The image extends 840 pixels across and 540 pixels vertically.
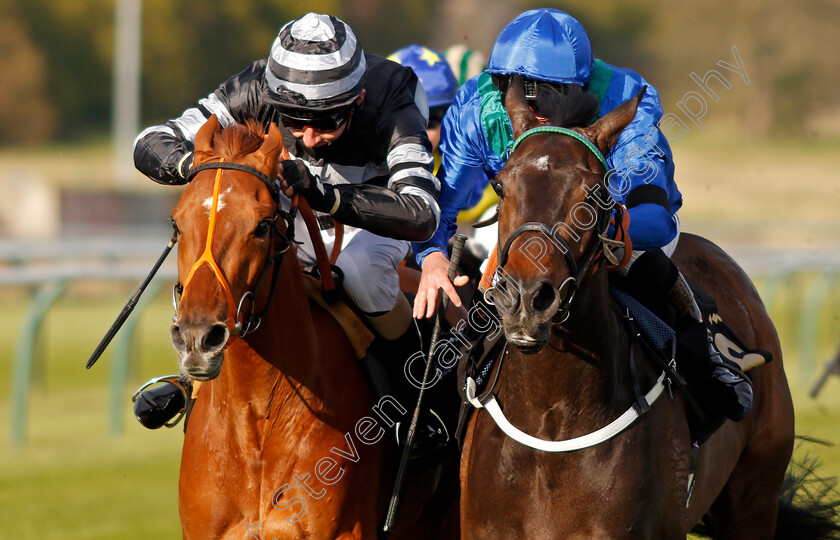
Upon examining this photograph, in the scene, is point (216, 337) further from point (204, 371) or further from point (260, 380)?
point (260, 380)

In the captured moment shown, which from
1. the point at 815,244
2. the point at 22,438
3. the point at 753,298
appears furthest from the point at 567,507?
the point at 815,244

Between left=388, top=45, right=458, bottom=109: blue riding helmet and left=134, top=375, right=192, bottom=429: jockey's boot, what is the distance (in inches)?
106

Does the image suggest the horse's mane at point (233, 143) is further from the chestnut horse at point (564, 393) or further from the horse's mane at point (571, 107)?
the horse's mane at point (571, 107)

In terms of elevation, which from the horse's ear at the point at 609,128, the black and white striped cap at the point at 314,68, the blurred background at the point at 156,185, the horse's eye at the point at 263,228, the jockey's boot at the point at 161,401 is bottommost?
the blurred background at the point at 156,185

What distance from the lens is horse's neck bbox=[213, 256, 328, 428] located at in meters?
3.38

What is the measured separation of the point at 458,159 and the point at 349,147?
42 cm

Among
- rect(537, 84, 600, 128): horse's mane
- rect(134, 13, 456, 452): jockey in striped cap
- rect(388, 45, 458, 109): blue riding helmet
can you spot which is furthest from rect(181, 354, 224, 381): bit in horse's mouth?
rect(388, 45, 458, 109): blue riding helmet

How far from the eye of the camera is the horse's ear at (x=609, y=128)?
10.5 ft

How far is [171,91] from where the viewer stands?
35.2m

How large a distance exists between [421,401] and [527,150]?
1.13 metres

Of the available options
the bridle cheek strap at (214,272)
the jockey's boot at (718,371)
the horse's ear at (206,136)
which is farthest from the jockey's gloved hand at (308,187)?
the jockey's boot at (718,371)

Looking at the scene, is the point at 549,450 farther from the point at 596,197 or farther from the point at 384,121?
the point at 384,121

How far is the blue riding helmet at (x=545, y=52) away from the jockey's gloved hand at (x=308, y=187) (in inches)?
30.2

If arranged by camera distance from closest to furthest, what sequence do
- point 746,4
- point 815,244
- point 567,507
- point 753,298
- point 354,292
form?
point 567,507
point 354,292
point 753,298
point 815,244
point 746,4
